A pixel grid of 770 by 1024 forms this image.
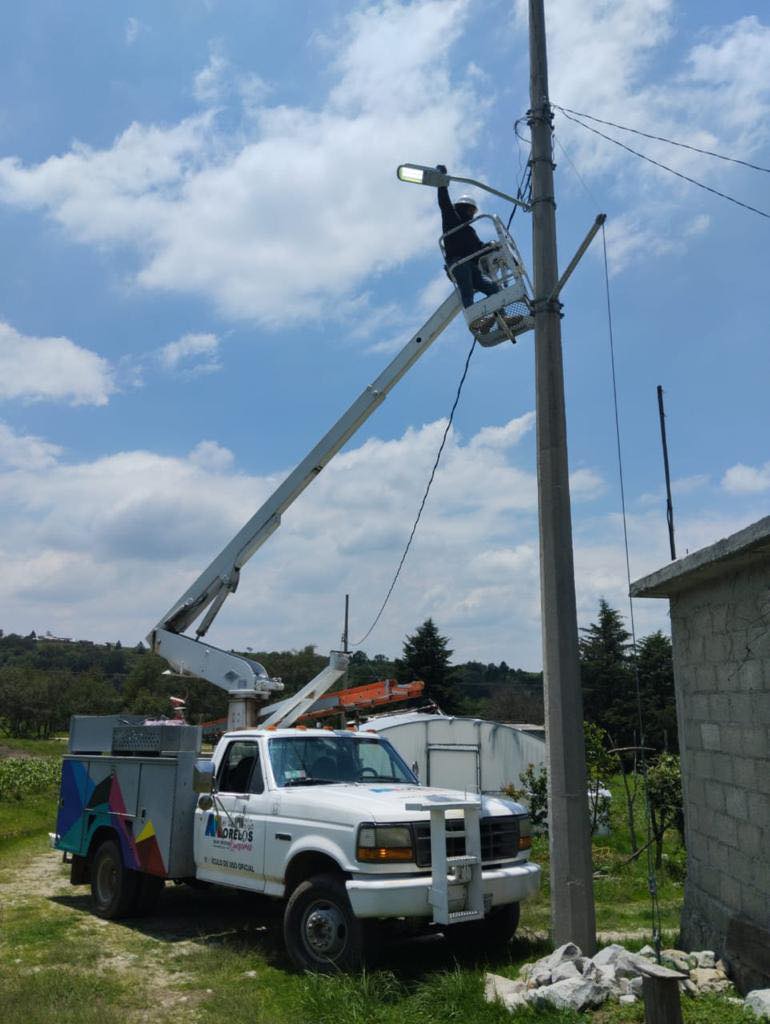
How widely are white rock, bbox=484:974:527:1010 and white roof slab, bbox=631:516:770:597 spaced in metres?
3.15

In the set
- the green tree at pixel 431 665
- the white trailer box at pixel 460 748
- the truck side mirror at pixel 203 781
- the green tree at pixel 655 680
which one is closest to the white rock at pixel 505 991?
the truck side mirror at pixel 203 781

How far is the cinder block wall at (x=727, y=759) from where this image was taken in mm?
5906

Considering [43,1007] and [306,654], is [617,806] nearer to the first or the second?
[43,1007]

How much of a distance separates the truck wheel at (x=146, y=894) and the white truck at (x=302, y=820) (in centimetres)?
1

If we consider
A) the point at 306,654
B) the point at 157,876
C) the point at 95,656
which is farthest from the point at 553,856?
the point at 95,656

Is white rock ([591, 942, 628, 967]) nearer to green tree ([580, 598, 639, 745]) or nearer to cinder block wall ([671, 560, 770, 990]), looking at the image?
cinder block wall ([671, 560, 770, 990])

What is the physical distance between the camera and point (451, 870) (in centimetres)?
682

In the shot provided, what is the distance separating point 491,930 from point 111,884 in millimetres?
4353

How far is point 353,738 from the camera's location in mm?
8984

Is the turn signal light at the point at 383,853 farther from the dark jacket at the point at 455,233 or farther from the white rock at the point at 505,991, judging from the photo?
the dark jacket at the point at 455,233

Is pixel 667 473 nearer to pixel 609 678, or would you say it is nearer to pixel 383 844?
pixel 383 844

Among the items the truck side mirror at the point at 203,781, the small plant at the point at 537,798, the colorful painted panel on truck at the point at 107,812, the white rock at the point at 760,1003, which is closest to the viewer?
the white rock at the point at 760,1003

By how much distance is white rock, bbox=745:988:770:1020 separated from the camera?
4.89m

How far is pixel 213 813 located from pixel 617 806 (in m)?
12.1
